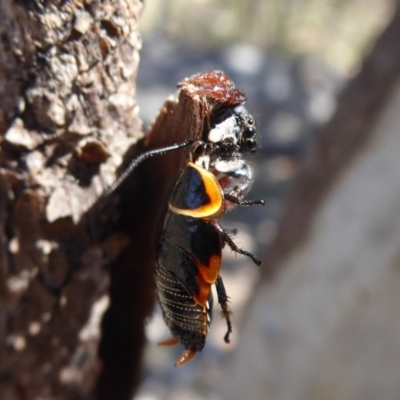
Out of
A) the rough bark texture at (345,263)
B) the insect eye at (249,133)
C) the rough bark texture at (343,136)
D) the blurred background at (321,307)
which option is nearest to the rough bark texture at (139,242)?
the insect eye at (249,133)

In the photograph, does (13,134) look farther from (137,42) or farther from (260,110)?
(260,110)

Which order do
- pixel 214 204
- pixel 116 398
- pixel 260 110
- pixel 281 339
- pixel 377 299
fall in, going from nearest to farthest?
pixel 214 204 → pixel 116 398 → pixel 377 299 → pixel 281 339 → pixel 260 110

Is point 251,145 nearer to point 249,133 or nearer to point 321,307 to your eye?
point 249,133

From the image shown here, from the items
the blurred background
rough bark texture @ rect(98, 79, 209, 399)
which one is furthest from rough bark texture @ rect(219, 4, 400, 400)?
rough bark texture @ rect(98, 79, 209, 399)

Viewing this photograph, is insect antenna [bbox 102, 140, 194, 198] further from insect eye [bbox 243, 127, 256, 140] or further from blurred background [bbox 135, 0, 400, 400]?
blurred background [bbox 135, 0, 400, 400]

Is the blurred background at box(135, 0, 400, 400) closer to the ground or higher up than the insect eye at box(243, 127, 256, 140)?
closer to the ground

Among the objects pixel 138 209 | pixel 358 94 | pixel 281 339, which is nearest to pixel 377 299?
pixel 281 339

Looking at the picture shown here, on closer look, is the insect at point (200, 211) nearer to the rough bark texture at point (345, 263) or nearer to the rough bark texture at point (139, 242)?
the rough bark texture at point (139, 242)
